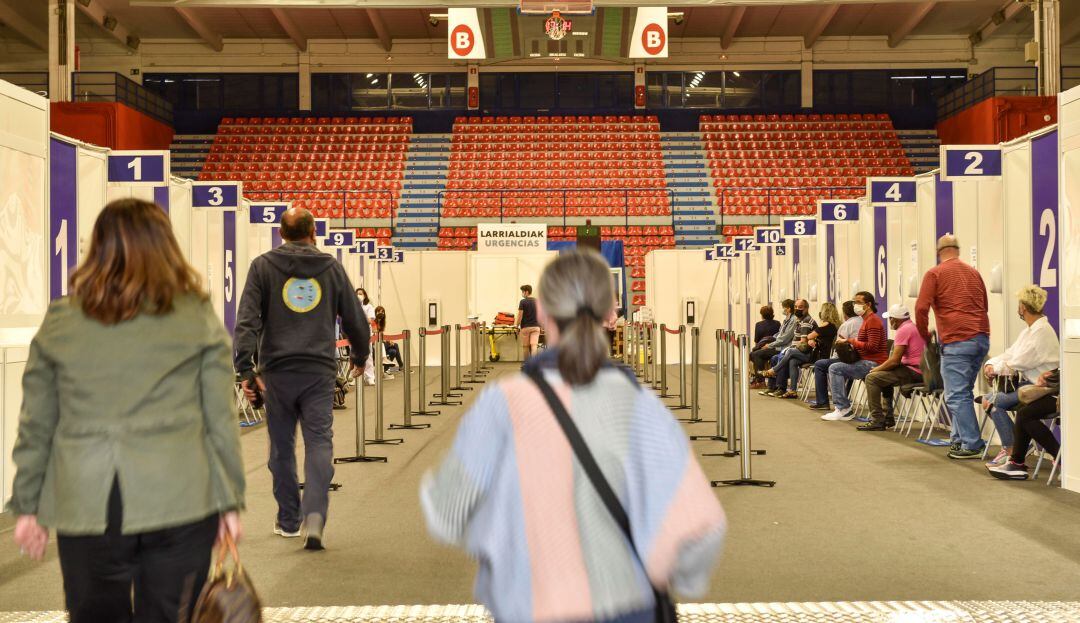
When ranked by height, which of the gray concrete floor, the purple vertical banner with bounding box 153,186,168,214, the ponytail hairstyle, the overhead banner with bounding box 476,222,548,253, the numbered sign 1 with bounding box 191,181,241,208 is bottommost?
the gray concrete floor

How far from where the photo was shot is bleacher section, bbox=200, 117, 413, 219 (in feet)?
97.8

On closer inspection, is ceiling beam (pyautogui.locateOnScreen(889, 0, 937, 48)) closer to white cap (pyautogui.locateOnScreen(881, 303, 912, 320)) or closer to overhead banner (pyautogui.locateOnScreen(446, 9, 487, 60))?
overhead banner (pyautogui.locateOnScreen(446, 9, 487, 60))

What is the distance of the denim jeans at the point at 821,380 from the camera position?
42.2 feet

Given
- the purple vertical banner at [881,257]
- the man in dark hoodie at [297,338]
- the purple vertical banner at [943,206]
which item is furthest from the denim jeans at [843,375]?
the man in dark hoodie at [297,338]

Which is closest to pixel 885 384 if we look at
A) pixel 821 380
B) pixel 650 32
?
pixel 821 380

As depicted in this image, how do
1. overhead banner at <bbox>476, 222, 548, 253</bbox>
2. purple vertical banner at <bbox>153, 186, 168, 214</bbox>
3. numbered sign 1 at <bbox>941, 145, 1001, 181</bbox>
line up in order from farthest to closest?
overhead banner at <bbox>476, 222, 548, 253</bbox>, purple vertical banner at <bbox>153, 186, 168, 214</bbox>, numbered sign 1 at <bbox>941, 145, 1001, 181</bbox>

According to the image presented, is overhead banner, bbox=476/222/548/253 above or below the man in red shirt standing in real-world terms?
above

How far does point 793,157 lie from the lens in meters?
31.5

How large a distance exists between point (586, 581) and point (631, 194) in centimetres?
2787

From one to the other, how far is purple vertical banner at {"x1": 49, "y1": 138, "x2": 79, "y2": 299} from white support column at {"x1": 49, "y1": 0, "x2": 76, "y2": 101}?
1915 centimetres

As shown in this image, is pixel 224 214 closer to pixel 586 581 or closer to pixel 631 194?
pixel 586 581

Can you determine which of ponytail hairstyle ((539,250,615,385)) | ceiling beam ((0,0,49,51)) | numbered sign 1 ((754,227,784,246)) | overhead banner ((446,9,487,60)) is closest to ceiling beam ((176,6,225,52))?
ceiling beam ((0,0,49,51))

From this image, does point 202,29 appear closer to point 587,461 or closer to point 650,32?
point 650,32

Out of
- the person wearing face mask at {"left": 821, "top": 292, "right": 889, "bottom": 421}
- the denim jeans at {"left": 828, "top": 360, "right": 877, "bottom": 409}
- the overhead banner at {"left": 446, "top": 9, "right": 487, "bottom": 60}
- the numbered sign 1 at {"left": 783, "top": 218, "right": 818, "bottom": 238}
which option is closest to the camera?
the person wearing face mask at {"left": 821, "top": 292, "right": 889, "bottom": 421}
